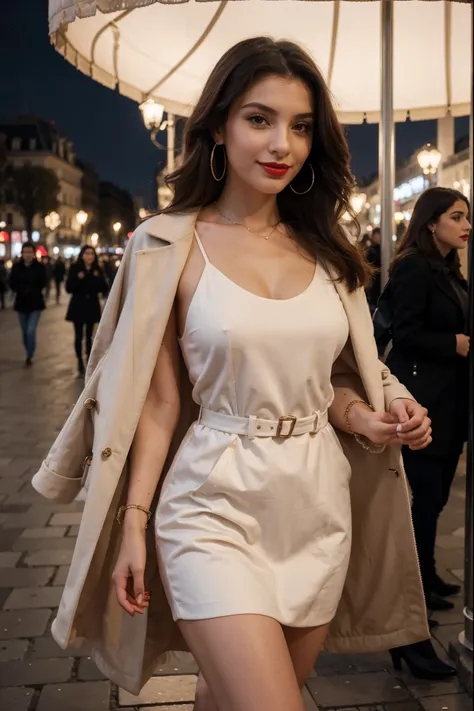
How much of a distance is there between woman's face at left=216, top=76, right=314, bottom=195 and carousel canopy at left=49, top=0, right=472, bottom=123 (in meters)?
2.78

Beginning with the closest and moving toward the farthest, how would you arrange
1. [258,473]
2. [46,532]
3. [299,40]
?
[258,473]
[46,532]
[299,40]

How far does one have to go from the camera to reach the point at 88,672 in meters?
3.51

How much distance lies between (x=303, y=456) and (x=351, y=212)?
874 millimetres

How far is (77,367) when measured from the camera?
1270 cm

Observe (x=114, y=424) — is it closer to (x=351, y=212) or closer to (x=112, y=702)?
(x=351, y=212)

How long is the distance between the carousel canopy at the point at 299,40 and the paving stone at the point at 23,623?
3.02m

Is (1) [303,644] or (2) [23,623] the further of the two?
(2) [23,623]

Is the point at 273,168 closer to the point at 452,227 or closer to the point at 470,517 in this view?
the point at 470,517

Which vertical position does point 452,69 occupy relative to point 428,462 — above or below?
above

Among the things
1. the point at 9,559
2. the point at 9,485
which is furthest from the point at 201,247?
the point at 9,485

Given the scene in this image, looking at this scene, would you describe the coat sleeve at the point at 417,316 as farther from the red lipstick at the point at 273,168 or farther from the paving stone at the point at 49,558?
the paving stone at the point at 49,558

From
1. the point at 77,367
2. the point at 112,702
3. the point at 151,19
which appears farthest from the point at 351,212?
the point at 77,367

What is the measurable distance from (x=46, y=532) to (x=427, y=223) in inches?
120

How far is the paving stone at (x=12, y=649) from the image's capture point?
11.9 ft
